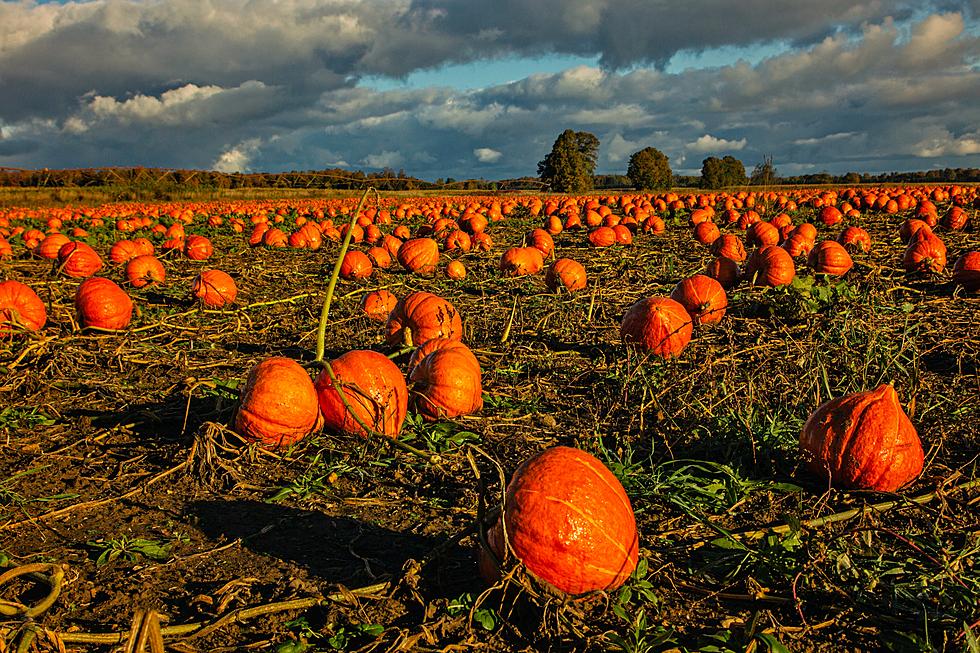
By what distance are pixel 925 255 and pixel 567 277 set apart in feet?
14.9

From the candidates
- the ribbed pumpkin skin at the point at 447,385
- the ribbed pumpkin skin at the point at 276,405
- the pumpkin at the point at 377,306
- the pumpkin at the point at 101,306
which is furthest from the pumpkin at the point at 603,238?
the ribbed pumpkin skin at the point at 276,405

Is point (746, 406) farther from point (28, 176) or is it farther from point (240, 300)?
point (28, 176)

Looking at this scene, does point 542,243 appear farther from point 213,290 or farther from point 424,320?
point 424,320

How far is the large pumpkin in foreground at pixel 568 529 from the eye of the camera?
8.05 ft

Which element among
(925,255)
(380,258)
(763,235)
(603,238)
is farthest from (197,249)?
(925,255)

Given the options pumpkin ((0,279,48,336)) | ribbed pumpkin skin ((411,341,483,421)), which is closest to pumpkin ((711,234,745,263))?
ribbed pumpkin skin ((411,341,483,421))

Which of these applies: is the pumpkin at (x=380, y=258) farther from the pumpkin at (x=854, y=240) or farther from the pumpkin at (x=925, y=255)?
the pumpkin at (x=925, y=255)

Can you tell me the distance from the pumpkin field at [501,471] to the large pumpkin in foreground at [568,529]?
1 cm

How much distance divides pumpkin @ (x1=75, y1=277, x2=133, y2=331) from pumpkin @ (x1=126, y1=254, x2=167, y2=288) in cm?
234

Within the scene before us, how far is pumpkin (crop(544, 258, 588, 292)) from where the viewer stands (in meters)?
8.41

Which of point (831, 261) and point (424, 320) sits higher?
point (831, 261)

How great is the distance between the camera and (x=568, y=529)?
2.45 meters

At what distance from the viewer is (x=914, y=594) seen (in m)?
2.49

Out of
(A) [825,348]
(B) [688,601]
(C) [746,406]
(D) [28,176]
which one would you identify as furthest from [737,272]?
(D) [28,176]
